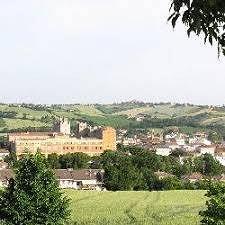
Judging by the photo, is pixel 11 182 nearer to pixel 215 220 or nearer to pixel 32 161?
pixel 32 161

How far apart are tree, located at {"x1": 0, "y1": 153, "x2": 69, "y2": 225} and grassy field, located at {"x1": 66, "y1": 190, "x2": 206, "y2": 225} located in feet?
52.9

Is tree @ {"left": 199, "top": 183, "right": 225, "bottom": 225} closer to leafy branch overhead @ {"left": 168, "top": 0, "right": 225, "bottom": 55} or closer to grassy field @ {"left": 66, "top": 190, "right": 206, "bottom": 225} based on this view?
grassy field @ {"left": 66, "top": 190, "right": 206, "bottom": 225}

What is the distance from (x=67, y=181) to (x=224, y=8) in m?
107

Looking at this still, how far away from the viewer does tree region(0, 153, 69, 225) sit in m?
32.4

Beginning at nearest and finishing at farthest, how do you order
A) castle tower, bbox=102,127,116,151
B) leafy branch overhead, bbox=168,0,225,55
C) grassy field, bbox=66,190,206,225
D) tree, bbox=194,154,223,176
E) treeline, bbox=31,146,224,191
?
leafy branch overhead, bbox=168,0,225,55 → grassy field, bbox=66,190,206,225 → treeline, bbox=31,146,224,191 → tree, bbox=194,154,223,176 → castle tower, bbox=102,127,116,151

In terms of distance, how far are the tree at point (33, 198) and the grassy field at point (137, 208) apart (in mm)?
16129

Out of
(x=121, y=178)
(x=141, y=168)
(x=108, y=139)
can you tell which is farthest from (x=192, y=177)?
(x=108, y=139)

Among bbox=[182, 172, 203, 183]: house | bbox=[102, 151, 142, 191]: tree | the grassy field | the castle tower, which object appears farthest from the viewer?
the castle tower

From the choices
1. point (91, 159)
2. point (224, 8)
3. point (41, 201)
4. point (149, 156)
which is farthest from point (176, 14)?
point (91, 159)

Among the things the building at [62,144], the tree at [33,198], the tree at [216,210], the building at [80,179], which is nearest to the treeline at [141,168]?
the building at [80,179]

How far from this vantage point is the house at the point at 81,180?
109375 mm

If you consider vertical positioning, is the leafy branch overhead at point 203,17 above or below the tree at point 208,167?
above

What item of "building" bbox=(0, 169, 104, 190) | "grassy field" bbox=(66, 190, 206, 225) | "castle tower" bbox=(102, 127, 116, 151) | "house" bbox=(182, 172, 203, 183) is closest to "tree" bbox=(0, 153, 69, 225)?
"grassy field" bbox=(66, 190, 206, 225)

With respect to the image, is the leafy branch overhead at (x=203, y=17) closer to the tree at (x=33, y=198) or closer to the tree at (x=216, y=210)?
the tree at (x=216, y=210)
